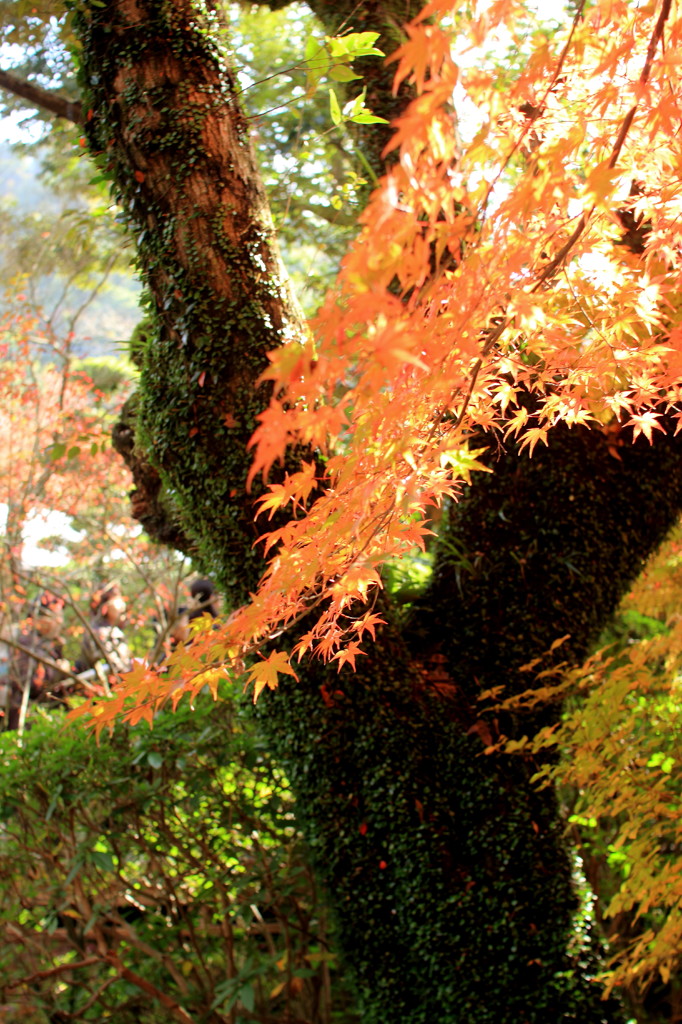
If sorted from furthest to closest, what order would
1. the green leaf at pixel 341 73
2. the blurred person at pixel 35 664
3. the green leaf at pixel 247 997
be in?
the blurred person at pixel 35 664, the green leaf at pixel 247 997, the green leaf at pixel 341 73

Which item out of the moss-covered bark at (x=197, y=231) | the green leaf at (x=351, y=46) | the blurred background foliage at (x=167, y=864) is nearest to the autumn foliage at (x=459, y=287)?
the green leaf at (x=351, y=46)

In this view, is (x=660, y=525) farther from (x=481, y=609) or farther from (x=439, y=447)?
(x=439, y=447)

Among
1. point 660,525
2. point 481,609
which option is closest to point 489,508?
point 481,609

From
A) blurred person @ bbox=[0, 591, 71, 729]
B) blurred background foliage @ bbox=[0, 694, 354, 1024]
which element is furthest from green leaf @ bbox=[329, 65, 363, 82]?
blurred person @ bbox=[0, 591, 71, 729]

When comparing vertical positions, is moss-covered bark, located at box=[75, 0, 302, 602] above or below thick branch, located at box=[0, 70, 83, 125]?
below

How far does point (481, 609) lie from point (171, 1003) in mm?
2143

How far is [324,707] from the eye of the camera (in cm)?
245

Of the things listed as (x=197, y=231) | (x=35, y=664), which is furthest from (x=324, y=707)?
(x=35, y=664)

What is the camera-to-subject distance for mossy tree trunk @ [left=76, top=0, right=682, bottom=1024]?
2.38 metres

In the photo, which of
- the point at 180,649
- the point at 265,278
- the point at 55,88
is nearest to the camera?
the point at 180,649

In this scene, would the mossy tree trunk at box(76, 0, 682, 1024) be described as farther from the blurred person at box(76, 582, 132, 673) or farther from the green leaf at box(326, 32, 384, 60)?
the blurred person at box(76, 582, 132, 673)

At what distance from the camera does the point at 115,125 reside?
8.18ft

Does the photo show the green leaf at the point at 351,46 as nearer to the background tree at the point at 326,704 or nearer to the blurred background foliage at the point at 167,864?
the background tree at the point at 326,704

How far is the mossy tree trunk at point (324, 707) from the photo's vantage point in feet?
7.80
